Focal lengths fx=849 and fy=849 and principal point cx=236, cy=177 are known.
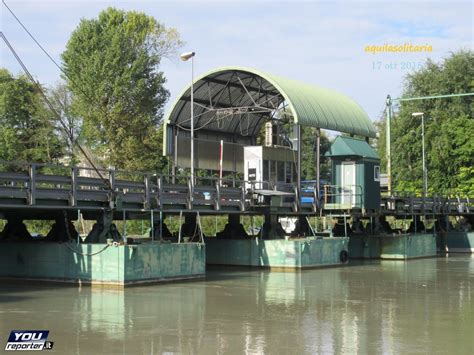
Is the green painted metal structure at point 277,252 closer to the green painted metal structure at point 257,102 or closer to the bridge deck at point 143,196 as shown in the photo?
the bridge deck at point 143,196

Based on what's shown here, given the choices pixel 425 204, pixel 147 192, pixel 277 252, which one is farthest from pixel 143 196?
pixel 425 204

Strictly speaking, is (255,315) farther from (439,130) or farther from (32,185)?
(439,130)

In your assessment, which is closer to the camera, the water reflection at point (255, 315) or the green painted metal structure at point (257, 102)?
the water reflection at point (255, 315)

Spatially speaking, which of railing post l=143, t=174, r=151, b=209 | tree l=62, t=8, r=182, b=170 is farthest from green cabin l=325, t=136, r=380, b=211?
tree l=62, t=8, r=182, b=170

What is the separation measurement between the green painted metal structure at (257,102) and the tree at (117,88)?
26720 mm

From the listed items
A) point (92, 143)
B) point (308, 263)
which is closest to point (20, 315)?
point (308, 263)

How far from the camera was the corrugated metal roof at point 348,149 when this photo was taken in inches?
1538

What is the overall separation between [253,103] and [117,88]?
27.9m

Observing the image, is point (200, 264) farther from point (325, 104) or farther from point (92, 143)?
point (92, 143)

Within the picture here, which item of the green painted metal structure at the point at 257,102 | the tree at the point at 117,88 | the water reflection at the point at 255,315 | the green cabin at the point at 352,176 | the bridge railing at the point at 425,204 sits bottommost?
the water reflection at the point at 255,315

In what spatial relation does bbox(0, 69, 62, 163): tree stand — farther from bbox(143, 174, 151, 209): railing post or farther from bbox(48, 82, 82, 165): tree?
bbox(143, 174, 151, 209): railing post

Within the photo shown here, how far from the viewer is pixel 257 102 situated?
40.3m

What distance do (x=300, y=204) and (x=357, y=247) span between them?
7624mm

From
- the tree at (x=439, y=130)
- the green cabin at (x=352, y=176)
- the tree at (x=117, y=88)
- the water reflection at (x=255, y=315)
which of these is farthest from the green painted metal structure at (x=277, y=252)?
the tree at (x=439, y=130)
